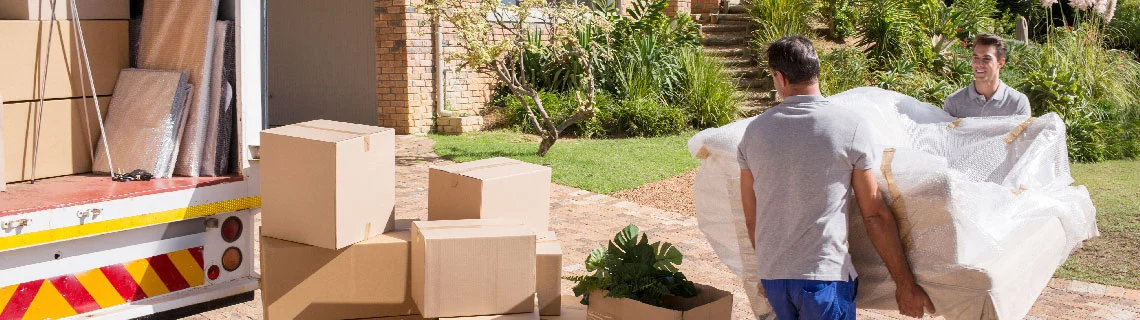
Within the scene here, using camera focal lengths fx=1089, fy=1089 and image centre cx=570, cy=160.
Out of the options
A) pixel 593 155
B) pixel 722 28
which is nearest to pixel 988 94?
pixel 593 155

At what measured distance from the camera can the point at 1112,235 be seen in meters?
7.92

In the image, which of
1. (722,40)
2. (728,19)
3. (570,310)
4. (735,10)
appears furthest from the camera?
(735,10)

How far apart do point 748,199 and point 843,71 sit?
35.4 ft

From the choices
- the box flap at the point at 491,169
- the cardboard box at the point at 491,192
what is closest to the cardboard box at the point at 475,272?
the cardboard box at the point at 491,192

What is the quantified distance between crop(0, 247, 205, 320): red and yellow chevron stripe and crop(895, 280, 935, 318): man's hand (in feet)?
9.44

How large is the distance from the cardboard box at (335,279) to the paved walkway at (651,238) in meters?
1.34

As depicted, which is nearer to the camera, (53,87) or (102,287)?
(102,287)

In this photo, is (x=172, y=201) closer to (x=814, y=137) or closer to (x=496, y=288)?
(x=496, y=288)

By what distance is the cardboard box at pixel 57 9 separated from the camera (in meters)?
4.79

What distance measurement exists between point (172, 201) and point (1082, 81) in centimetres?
1121

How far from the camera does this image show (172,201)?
448cm

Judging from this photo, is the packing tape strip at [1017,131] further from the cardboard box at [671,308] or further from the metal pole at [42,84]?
the metal pole at [42,84]

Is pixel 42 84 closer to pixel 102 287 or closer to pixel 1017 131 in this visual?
pixel 102 287

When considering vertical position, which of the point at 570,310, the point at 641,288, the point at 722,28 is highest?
the point at 722,28
